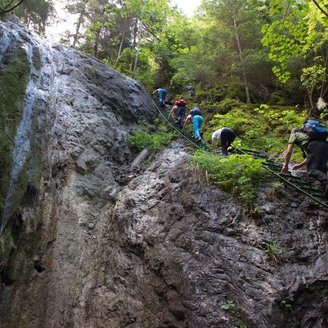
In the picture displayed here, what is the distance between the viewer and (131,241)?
6.51 m

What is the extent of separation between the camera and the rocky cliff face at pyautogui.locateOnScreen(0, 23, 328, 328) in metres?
4.89

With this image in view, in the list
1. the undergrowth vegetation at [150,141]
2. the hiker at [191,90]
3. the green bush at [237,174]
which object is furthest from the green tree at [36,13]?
the green bush at [237,174]

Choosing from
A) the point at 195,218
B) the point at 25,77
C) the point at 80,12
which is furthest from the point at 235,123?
the point at 80,12

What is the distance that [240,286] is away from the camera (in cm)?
493

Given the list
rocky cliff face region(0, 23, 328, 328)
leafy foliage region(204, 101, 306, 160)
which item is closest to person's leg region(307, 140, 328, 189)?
rocky cliff face region(0, 23, 328, 328)

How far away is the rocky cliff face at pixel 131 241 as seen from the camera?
4.89 m

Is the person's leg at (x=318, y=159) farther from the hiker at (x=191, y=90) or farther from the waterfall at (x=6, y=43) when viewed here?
the hiker at (x=191, y=90)

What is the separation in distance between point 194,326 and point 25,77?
23.3ft

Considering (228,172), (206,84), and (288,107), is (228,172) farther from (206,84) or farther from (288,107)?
(206,84)

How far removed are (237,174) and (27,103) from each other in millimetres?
5532

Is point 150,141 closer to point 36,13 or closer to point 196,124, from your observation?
point 196,124

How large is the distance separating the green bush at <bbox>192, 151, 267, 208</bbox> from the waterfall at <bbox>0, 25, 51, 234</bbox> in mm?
4210

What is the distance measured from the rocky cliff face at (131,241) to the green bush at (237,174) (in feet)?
0.79

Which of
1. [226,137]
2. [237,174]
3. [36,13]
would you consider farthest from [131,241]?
[36,13]
